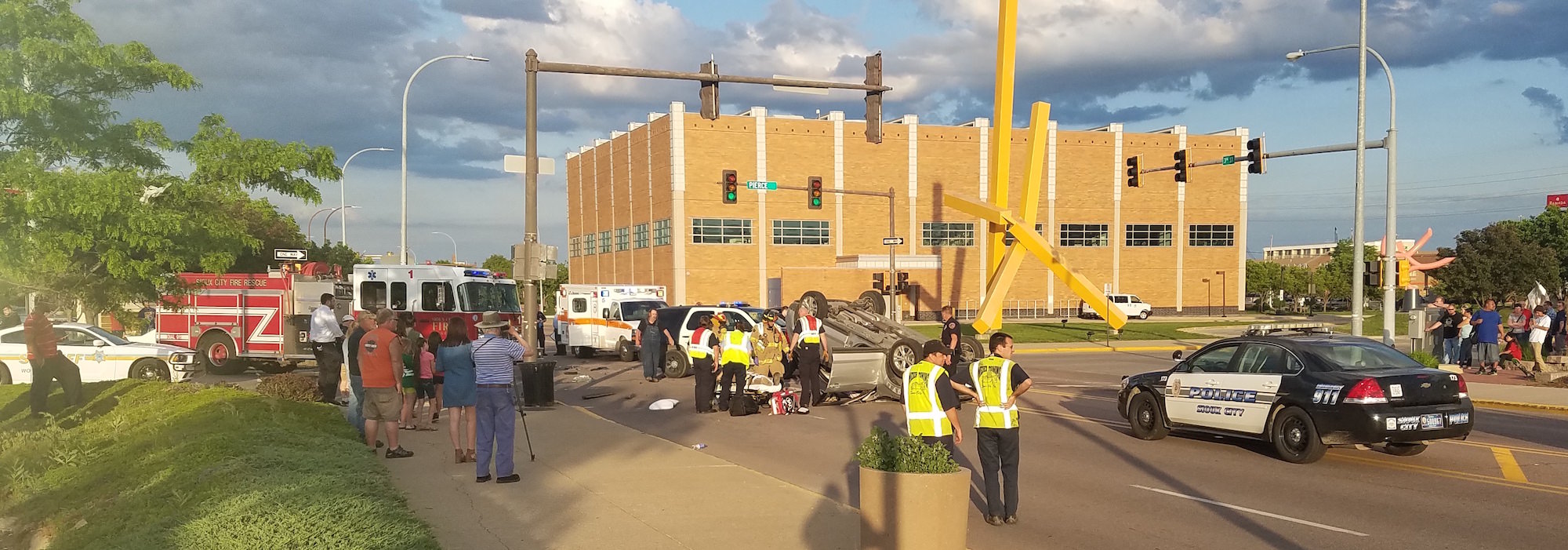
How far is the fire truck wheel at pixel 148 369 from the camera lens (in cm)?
2122

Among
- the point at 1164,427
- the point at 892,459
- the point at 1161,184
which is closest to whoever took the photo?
the point at 892,459

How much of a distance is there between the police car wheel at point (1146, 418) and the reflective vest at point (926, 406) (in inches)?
245

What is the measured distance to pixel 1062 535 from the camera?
28.2ft

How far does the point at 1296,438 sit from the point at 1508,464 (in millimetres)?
2102

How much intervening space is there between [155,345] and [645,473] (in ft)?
50.9

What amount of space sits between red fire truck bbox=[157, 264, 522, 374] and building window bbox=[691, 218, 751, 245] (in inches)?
1462

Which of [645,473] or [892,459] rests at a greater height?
[892,459]

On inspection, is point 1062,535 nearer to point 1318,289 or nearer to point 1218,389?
point 1218,389

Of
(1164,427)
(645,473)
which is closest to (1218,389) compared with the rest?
(1164,427)

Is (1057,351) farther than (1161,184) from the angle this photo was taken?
No

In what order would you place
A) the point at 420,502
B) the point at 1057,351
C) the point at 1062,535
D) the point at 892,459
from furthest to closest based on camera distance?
1. the point at 1057,351
2. the point at 420,502
3. the point at 1062,535
4. the point at 892,459

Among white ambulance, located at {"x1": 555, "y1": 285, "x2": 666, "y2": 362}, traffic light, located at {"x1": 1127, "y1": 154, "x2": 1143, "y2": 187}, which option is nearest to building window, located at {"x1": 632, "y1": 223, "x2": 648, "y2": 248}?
white ambulance, located at {"x1": 555, "y1": 285, "x2": 666, "y2": 362}

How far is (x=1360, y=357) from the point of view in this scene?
12141 millimetres

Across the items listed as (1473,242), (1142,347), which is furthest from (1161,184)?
(1142,347)
